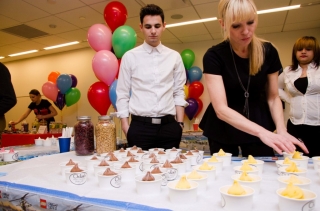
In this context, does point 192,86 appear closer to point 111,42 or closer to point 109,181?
point 111,42

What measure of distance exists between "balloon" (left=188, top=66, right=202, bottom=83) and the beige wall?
391mm

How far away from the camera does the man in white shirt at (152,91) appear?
173 centimetres

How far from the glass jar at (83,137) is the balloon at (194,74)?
172 inches

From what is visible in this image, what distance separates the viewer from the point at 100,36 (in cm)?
364

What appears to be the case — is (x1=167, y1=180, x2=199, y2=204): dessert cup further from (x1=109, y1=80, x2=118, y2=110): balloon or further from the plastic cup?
(x1=109, y1=80, x2=118, y2=110): balloon

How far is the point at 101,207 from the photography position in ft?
2.17

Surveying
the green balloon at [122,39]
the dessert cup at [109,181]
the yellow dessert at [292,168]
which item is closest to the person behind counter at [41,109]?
the green balloon at [122,39]

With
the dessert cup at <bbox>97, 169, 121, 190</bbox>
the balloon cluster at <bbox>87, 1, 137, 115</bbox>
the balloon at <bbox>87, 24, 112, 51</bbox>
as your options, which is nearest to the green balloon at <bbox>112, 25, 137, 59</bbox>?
the balloon cluster at <bbox>87, 1, 137, 115</bbox>

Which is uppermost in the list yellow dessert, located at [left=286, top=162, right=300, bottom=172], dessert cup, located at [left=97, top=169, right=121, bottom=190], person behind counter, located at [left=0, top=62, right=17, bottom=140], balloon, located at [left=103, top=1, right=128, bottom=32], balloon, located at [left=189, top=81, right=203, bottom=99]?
balloon, located at [left=103, top=1, right=128, bottom=32]

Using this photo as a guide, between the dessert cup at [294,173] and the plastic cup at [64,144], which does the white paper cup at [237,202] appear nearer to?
the dessert cup at [294,173]

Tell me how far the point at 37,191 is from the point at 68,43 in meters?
5.64

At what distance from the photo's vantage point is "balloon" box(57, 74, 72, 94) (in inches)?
203

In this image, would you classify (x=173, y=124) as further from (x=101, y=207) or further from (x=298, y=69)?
(x=298, y=69)

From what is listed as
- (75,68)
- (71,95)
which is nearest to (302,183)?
(71,95)
